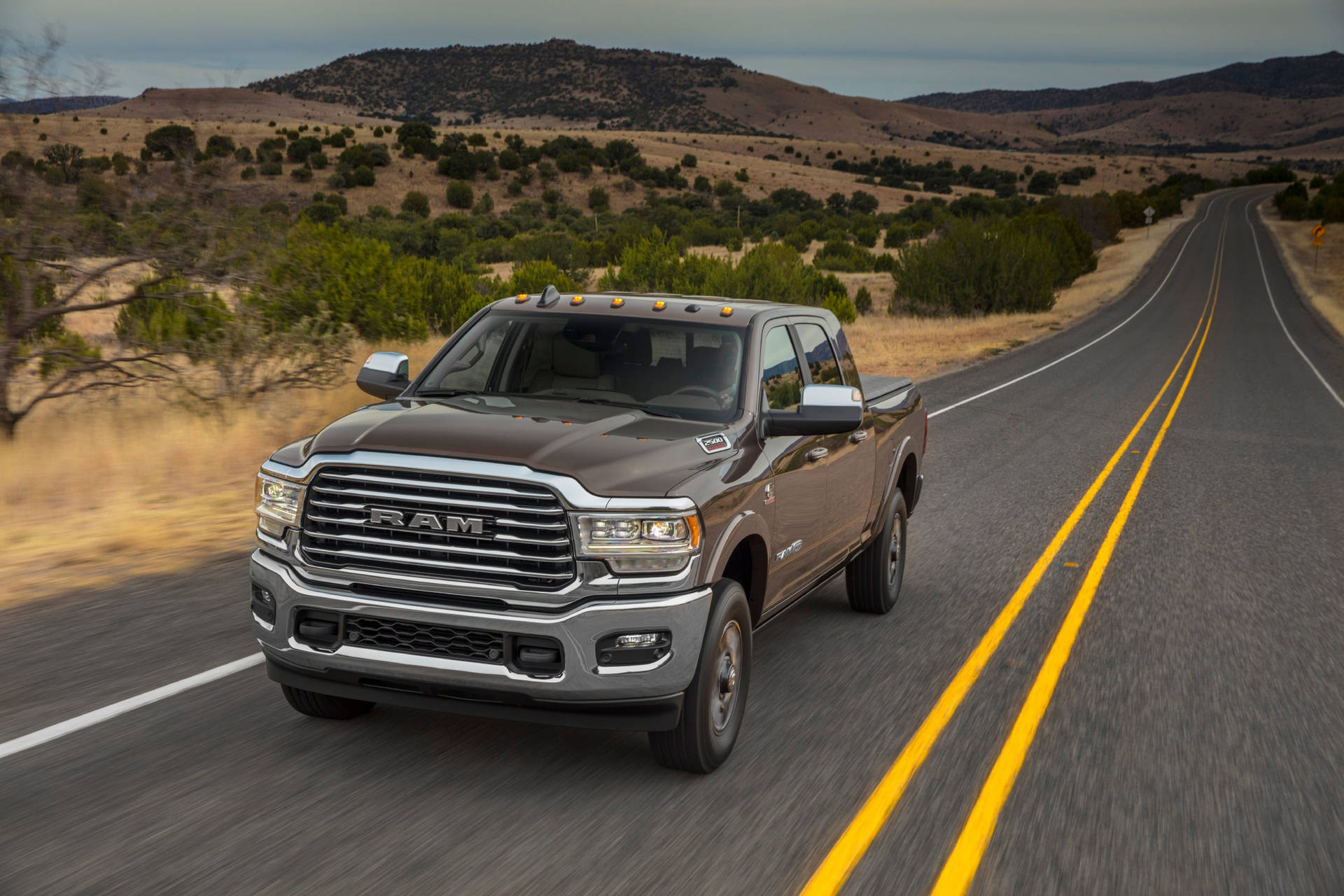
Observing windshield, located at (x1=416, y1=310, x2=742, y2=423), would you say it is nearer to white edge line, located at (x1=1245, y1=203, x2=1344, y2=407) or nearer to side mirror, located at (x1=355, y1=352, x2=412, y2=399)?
side mirror, located at (x1=355, y1=352, x2=412, y2=399)

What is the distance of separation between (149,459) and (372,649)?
7578 millimetres

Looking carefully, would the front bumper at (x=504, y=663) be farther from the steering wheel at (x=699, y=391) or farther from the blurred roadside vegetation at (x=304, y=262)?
the blurred roadside vegetation at (x=304, y=262)

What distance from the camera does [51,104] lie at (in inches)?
410

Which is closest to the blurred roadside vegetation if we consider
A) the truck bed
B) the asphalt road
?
the asphalt road

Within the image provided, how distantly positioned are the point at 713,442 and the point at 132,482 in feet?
24.3

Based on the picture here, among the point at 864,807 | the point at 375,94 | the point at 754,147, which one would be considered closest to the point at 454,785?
the point at 864,807

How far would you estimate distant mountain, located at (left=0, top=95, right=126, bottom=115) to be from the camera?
1006cm

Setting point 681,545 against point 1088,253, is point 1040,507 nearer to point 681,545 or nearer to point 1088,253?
point 681,545

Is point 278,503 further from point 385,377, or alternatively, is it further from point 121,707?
point 121,707

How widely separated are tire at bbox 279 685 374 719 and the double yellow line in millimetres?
2085

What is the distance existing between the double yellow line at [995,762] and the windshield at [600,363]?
1.75 meters

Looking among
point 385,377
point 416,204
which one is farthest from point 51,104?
point 416,204

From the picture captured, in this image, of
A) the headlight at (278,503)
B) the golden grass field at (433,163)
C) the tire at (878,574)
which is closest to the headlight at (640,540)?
the headlight at (278,503)

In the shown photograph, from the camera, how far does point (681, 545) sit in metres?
4.07
